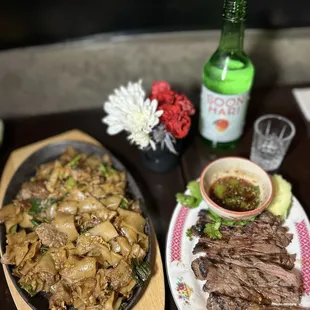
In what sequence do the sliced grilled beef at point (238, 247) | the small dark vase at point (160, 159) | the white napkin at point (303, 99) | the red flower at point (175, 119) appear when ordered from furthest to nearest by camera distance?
the white napkin at point (303, 99) → the small dark vase at point (160, 159) → the red flower at point (175, 119) → the sliced grilled beef at point (238, 247)

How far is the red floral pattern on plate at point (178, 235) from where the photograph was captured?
1067mm

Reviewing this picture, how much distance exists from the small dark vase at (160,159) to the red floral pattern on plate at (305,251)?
40 centimetres

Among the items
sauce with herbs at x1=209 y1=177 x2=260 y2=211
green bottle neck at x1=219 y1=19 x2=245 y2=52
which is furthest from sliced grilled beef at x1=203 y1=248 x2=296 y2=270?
green bottle neck at x1=219 y1=19 x2=245 y2=52

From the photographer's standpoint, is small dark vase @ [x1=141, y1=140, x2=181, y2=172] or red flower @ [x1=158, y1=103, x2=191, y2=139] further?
small dark vase @ [x1=141, y1=140, x2=181, y2=172]

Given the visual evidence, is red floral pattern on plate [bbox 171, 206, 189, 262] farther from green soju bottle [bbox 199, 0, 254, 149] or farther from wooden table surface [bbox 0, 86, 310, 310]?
green soju bottle [bbox 199, 0, 254, 149]

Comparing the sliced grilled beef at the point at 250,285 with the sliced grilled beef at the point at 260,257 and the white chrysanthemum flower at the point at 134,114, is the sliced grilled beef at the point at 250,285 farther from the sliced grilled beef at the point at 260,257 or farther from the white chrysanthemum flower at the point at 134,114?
the white chrysanthemum flower at the point at 134,114

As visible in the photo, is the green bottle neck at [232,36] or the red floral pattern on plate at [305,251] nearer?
the red floral pattern on plate at [305,251]

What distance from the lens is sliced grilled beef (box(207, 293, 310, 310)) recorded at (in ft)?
3.10

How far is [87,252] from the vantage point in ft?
3.38

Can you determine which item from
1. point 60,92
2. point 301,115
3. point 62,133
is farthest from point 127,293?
point 60,92

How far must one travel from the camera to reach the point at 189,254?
107 cm

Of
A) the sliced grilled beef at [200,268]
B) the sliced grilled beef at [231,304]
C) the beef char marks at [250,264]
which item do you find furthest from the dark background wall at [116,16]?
the sliced grilled beef at [231,304]

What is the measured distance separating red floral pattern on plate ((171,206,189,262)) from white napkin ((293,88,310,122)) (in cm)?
61

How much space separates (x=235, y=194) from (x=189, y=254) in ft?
0.70
